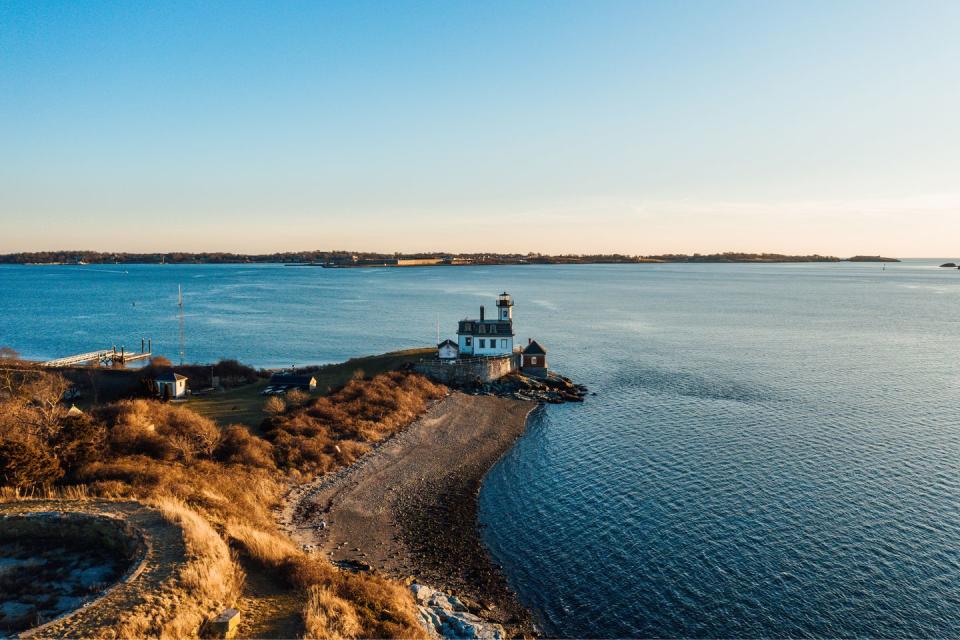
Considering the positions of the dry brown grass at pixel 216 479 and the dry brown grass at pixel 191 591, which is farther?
the dry brown grass at pixel 216 479

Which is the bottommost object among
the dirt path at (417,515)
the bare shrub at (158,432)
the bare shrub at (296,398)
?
the dirt path at (417,515)

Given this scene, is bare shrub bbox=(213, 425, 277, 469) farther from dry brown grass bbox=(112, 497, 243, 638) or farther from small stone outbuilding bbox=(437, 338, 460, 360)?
small stone outbuilding bbox=(437, 338, 460, 360)

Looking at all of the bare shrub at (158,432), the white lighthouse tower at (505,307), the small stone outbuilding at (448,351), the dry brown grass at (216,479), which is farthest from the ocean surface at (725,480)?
the bare shrub at (158,432)

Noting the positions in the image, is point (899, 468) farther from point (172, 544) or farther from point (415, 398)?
point (172, 544)

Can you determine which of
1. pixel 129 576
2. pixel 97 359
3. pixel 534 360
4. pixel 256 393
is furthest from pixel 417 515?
pixel 97 359

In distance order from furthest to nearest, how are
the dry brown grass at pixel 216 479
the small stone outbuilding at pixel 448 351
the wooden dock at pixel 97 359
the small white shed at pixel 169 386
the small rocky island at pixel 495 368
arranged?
the small stone outbuilding at pixel 448 351
the wooden dock at pixel 97 359
the small rocky island at pixel 495 368
the small white shed at pixel 169 386
the dry brown grass at pixel 216 479

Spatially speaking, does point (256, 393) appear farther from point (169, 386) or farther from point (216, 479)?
point (216, 479)

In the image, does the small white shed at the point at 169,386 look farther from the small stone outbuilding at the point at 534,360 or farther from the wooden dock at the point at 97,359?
the small stone outbuilding at the point at 534,360
